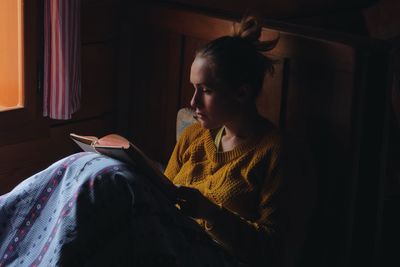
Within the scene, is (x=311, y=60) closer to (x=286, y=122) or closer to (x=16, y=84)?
(x=286, y=122)

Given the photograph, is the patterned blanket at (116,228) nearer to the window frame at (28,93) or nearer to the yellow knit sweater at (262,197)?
the yellow knit sweater at (262,197)

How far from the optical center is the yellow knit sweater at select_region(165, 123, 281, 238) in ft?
5.56

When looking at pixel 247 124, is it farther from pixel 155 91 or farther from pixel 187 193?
pixel 155 91

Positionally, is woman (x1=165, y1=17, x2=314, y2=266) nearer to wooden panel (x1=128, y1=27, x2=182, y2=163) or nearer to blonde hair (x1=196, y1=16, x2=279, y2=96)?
blonde hair (x1=196, y1=16, x2=279, y2=96)

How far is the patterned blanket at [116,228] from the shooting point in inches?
60.7

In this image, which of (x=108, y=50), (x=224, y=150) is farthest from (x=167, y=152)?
(x=224, y=150)

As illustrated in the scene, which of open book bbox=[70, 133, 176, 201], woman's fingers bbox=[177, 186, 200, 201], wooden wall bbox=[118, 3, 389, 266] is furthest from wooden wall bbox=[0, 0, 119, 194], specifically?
woman's fingers bbox=[177, 186, 200, 201]

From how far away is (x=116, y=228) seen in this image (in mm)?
1566

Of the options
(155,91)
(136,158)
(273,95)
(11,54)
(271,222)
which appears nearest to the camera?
(136,158)

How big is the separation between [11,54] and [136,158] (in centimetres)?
89

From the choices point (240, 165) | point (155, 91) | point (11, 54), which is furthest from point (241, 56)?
point (11, 54)

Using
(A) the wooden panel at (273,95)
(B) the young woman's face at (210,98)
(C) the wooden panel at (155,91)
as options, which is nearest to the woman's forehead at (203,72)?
(B) the young woman's face at (210,98)

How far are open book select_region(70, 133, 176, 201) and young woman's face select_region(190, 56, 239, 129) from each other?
8.4 inches

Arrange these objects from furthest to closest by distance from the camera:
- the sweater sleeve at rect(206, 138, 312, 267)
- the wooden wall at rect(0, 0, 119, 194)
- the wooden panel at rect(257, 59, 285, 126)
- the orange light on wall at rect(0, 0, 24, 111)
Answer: the wooden wall at rect(0, 0, 119, 194), the orange light on wall at rect(0, 0, 24, 111), the wooden panel at rect(257, 59, 285, 126), the sweater sleeve at rect(206, 138, 312, 267)
